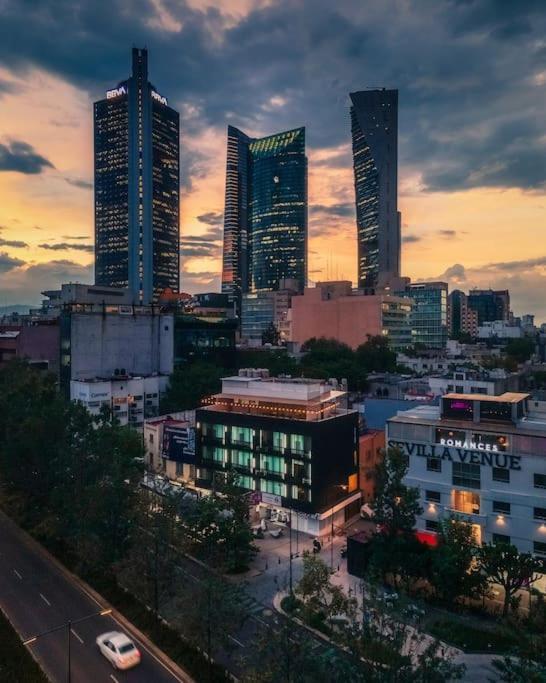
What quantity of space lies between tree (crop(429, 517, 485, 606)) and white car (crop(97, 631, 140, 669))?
865 inches

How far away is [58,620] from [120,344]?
3179 inches

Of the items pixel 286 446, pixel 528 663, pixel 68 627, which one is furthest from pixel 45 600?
pixel 528 663

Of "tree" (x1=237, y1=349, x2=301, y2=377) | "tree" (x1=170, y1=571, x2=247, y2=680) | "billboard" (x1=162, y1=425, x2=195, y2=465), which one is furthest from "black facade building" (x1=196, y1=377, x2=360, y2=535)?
"tree" (x1=237, y1=349, x2=301, y2=377)

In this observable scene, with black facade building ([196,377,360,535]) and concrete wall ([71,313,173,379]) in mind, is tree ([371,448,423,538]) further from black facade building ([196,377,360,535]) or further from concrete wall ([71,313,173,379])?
concrete wall ([71,313,173,379])

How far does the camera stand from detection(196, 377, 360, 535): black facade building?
56156 millimetres

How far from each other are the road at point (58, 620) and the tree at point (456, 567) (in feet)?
63.7

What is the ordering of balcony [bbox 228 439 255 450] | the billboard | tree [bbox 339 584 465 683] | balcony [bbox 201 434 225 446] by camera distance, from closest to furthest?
1. tree [bbox 339 584 465 683]
2. balcony [bbox 228 439 255 450]
3. balcony [bbox 201 434 225 446]
4. the billboard

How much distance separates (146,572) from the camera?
36719 mm

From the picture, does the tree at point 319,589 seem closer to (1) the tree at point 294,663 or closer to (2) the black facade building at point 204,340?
(1) the tree at point 294,663

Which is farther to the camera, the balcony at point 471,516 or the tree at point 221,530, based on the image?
the balcony at point 471,516

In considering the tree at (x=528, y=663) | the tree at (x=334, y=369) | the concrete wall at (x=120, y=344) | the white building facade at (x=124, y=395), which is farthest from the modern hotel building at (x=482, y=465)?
the concrete wall at (x=120, y=344)

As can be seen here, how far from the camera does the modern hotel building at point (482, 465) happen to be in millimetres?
42594

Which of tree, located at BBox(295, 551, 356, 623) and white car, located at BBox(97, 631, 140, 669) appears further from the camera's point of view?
white car, located at BBox(97, 631, 140, 669)

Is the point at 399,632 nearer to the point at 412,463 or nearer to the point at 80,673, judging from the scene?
the point at 80,673
